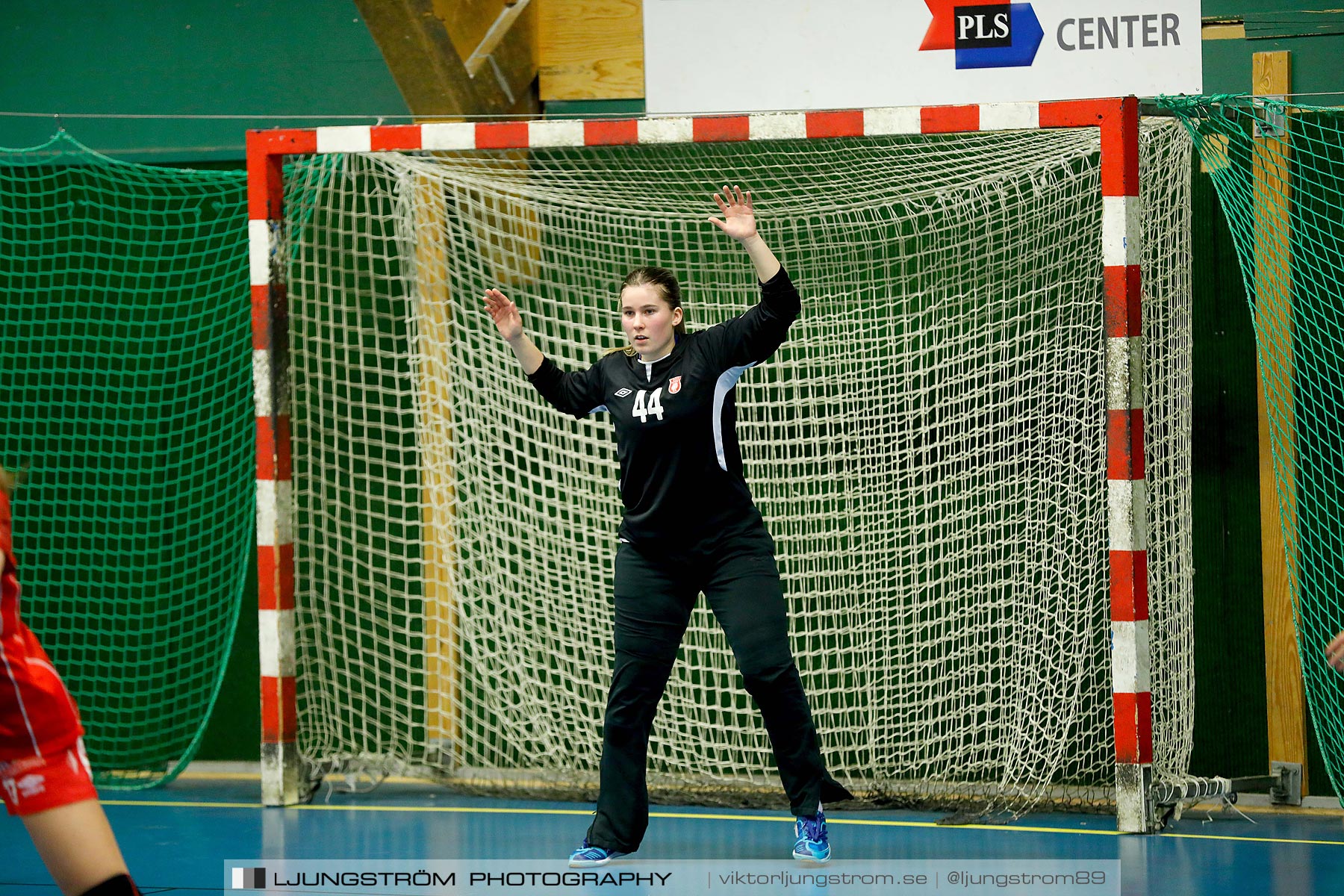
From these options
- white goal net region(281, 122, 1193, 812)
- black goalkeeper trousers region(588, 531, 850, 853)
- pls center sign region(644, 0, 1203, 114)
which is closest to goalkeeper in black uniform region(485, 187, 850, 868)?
black goalkeeper trousers region(588, 531, 850, 853)

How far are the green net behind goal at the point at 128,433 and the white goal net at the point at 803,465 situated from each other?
417mm

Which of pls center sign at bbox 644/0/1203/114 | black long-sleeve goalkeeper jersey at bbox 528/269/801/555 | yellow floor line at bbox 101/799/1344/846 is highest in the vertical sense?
pls center sign at bbox 644/0/1203/114

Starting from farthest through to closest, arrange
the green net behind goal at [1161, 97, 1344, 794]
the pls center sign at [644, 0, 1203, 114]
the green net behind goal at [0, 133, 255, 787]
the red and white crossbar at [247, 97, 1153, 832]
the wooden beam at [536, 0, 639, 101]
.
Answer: the green net behind goal at [0, 133, 255, 787] → the wooden beam at [536, 0, 639, 101] → the pls center sign at [644, 0, 1203, 114] → the green net behind goal at [1161, 97, 1344, 794] → the red and white crossbar at [247, 97, 1153, 832]

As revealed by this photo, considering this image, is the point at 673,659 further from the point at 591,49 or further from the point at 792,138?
the point at 591,49

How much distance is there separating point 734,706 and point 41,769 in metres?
3.54

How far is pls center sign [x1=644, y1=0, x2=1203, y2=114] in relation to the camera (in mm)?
5781

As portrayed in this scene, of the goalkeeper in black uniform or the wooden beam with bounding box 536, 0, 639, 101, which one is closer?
the goalkeeper in black uniform

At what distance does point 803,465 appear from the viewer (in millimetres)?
5875

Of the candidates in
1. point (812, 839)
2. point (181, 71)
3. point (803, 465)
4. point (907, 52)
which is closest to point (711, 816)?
point (812, 839)

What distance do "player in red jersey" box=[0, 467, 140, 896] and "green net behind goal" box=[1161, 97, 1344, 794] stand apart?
168 inches

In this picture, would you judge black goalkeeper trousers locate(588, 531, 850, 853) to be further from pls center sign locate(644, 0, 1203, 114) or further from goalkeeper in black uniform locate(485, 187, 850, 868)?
pls center sign locate(644, 0, 1203, 114)

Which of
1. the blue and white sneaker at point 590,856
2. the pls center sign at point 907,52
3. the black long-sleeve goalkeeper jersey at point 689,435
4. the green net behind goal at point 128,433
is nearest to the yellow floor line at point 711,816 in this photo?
the green net behind goal at point 128,433

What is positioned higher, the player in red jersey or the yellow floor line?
the player in red jersey

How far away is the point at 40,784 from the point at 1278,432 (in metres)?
4.47
